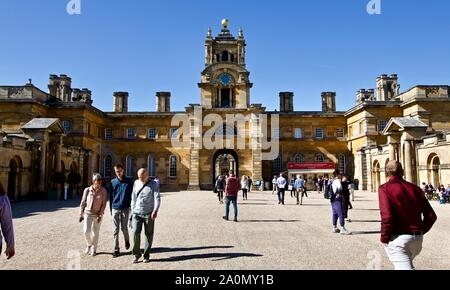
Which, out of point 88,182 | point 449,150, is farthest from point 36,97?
point 449,150

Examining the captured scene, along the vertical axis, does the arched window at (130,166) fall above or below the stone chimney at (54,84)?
below

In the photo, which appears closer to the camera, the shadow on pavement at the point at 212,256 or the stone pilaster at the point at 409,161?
the shadow on pavement at the point at 212,256

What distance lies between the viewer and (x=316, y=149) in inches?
1934

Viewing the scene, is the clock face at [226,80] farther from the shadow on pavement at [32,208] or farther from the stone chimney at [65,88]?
the shadow on pavement at [32,208]

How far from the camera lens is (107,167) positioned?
49656 mm

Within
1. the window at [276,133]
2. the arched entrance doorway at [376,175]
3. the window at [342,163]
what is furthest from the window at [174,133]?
the arched entrance doorway at [376,175]

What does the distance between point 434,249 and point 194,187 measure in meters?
38.0

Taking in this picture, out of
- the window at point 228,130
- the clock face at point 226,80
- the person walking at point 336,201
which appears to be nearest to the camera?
the person walking at point 336,201

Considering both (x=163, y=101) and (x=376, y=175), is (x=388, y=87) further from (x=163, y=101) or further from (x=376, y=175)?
(x=163, y=101)

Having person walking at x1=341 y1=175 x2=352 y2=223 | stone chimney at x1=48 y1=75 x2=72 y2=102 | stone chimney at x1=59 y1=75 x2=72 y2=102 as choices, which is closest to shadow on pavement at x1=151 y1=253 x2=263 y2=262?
person walking at x1=341 y1=175 x2=352 y2=223

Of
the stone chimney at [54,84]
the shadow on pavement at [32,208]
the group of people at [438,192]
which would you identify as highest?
the stone chimney at [54,84]

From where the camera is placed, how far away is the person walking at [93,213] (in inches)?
340

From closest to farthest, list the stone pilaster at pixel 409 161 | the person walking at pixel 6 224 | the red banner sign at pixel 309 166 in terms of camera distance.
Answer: the person walking at pixel 6 224
the stone pilaster at pixel 409 161
the red banner sign at pixel 309 166

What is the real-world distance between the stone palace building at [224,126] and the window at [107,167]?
0.44 ft
